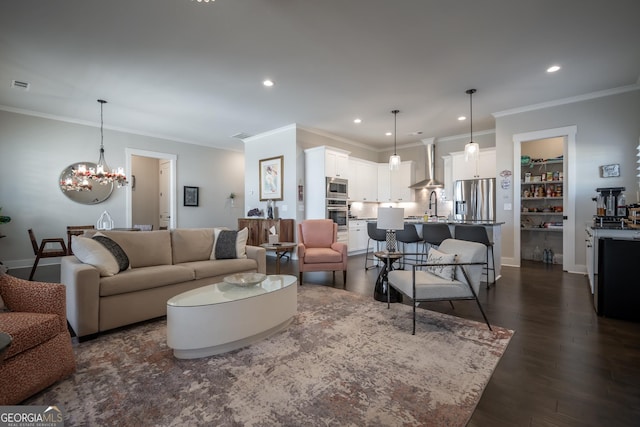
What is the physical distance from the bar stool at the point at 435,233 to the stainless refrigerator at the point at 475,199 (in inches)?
83.3

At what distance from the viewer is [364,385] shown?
1752mm

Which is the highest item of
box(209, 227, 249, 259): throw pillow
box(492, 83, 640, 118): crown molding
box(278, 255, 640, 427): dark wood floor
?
box(492, 83, 640, 118): crown molding

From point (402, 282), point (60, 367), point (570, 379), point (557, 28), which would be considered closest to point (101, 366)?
point (60, 367)

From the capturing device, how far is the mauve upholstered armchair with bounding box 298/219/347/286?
161 inches

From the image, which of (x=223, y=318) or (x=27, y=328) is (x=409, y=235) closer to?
(x=223, y=318)

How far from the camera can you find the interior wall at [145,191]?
26.8 feet

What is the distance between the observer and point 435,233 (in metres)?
4.43

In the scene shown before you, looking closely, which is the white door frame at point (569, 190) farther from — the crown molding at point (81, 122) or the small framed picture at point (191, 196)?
the crown molding at point (81, 122)

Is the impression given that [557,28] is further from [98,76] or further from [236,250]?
[98,76]

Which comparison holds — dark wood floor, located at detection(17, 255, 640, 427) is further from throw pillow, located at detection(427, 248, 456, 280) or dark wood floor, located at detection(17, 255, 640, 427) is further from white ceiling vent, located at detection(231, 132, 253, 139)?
white ceiling vent, located at detection(231, 132, 253, 139)

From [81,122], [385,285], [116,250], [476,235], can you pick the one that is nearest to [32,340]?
[116,250]

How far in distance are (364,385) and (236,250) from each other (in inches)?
96.1

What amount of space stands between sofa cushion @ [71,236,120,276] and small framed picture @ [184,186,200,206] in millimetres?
5150

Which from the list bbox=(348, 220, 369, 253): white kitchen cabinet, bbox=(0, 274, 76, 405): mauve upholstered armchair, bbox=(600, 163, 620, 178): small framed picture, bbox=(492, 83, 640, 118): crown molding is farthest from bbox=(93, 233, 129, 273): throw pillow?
bbox=(600, 163, 620, 178): small framed picture
